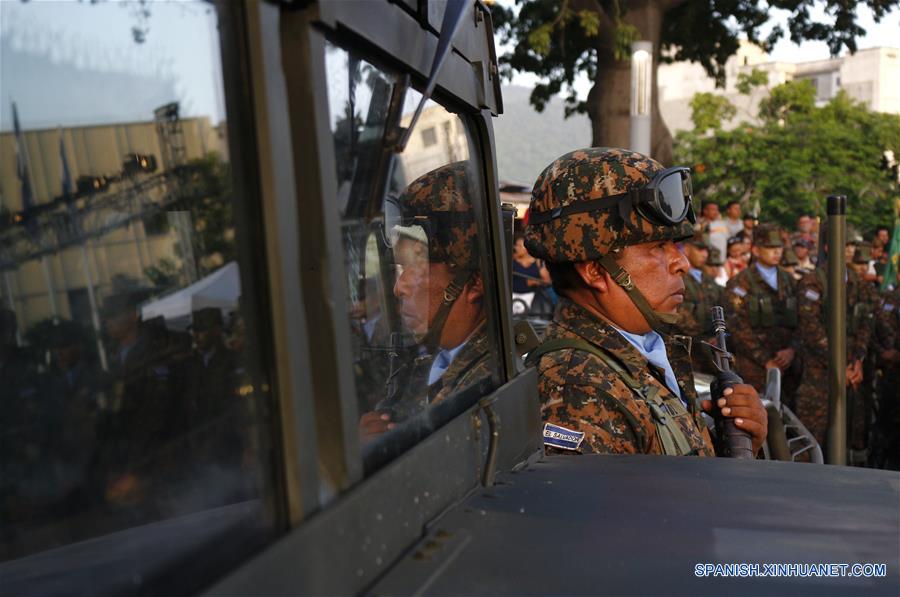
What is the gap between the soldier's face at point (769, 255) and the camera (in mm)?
9586

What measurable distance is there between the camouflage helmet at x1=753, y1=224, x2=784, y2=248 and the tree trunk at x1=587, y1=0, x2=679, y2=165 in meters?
2.38

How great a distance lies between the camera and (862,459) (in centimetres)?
957

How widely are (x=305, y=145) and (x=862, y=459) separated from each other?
9368 millimetres

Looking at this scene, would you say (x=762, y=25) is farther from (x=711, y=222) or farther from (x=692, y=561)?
(x=692, y=561)

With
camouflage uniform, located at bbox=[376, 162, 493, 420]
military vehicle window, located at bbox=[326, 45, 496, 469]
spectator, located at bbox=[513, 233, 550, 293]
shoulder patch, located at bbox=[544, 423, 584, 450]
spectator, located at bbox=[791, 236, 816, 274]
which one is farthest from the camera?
spectator, located at bbox=[791, 236, 816, 274]

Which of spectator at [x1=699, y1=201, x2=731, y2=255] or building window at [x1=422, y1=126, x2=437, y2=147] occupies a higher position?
building window at [x1=422, y1=126, x2=437, y2=147]

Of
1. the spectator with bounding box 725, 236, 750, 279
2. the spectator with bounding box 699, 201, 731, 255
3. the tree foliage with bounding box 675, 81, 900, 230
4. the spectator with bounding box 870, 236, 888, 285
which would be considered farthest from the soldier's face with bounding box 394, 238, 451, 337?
the tree foliage with bounding box 675, 81, 900, 230

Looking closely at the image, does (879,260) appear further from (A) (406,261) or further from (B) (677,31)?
(A) (406,261)

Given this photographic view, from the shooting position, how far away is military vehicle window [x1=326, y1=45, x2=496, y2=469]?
1.53m

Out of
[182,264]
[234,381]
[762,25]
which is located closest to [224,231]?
[182,264]

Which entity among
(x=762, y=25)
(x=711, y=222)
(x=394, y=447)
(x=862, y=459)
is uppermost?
(x=762, y=25)

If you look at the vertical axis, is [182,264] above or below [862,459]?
above

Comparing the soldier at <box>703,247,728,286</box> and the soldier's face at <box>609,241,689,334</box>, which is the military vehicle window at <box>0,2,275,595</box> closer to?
the soldier's face at <box>609,241,689,334</box>

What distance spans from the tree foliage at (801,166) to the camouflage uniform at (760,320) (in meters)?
24.1
